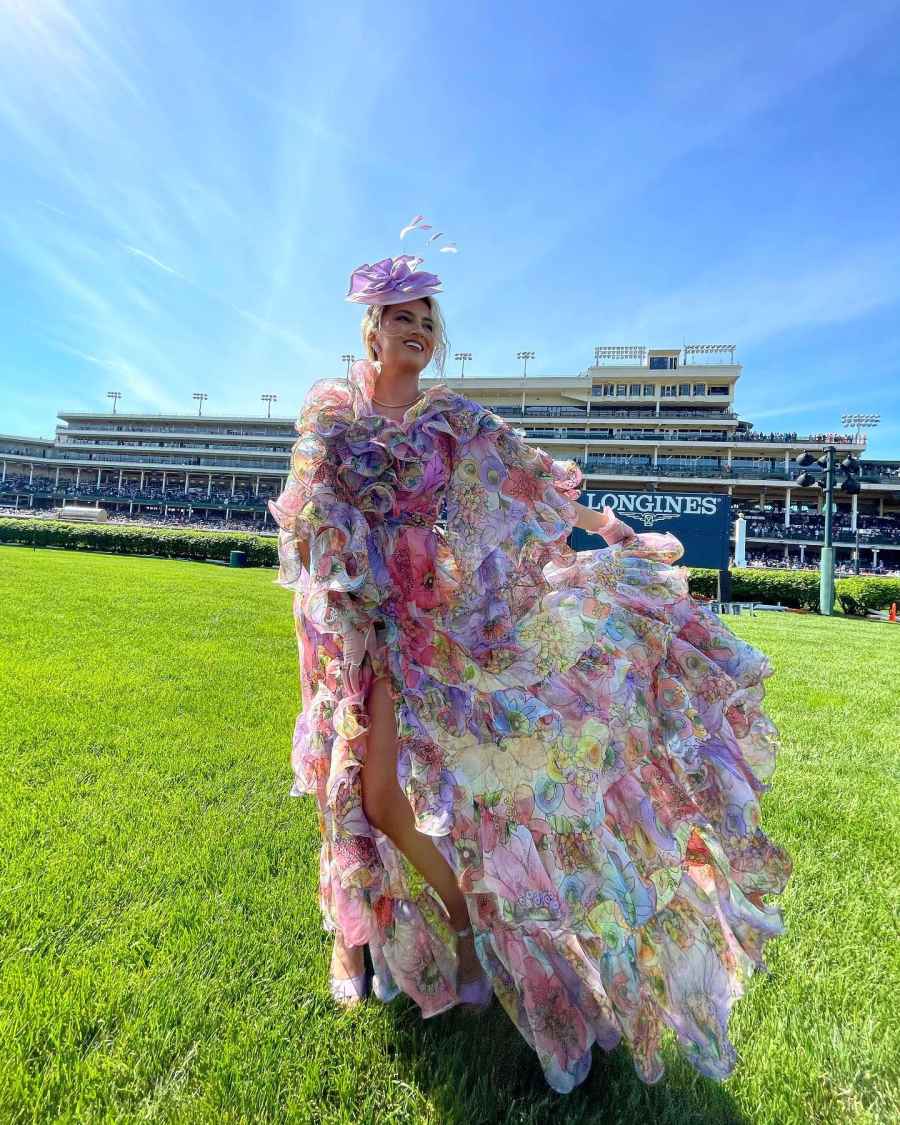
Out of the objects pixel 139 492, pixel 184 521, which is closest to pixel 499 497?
pixel 184 521

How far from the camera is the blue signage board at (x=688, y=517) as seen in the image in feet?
53.2

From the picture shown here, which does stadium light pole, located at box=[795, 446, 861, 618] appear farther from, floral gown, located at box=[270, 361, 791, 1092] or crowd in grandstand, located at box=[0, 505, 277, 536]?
crowd in grandstand, located at box=[0, 505, 277, 536]

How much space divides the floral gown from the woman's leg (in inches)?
1.8

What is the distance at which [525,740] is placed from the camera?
159cm

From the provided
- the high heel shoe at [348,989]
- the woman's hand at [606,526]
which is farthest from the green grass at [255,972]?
the woman's hand at [606,526]

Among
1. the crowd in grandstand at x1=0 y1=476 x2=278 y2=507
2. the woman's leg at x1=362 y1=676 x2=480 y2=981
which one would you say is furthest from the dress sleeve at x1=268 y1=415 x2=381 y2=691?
the crowd in grandstand at x1=0 y1=476 x2=278 y2=507

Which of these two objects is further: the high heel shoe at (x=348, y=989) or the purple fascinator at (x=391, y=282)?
the purple fascinator at (x=391, y=282)

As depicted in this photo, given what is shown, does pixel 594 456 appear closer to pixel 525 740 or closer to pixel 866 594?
pixel 866 594

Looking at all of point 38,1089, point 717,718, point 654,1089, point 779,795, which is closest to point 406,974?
point 654,1089

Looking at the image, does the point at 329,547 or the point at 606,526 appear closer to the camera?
the point at 329,547

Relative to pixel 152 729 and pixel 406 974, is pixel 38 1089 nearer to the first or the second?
pixel 406 974

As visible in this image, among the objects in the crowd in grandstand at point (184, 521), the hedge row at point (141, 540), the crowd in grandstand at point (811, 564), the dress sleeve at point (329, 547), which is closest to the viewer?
the dress sleeve at point (329, 547)

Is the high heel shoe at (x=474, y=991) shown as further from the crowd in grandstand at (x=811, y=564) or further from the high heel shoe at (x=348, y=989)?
the crowd in grandstand at (x=811, y=564)

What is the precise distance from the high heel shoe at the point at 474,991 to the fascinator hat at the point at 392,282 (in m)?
2.00
